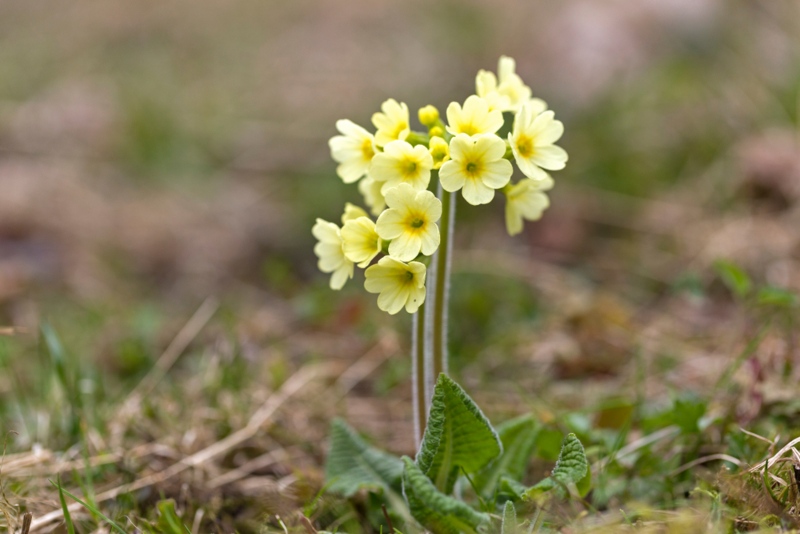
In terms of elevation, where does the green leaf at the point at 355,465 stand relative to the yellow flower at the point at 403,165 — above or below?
below

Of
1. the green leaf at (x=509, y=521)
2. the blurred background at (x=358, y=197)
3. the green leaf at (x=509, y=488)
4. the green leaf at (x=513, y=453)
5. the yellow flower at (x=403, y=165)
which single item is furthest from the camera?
the blurred background at (x=358, y=197)

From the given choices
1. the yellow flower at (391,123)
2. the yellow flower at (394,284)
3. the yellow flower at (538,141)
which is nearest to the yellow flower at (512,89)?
the yellow flower at (538,141)

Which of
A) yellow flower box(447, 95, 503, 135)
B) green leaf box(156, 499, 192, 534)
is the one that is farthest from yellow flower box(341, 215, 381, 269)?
green leaf box(156, 499, 192, 534)

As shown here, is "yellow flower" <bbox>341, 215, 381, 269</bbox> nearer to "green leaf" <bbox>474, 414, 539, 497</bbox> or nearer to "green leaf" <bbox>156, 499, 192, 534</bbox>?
"green leaf" <bbox>474, 414, 539, 497</bbox>

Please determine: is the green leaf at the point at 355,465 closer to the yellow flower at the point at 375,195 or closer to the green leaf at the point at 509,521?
the green leaf at the point at 509,521

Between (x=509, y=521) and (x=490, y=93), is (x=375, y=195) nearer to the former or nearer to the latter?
(x=490, y=93)

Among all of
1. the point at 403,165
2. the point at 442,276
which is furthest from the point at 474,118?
the point at 442,276
